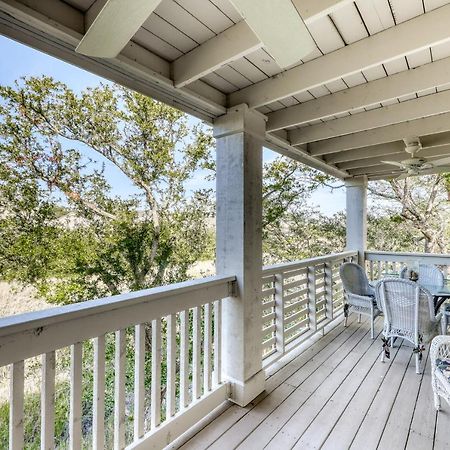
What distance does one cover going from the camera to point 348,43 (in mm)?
1680

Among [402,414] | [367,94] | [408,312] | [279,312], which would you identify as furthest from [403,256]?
[367,94]

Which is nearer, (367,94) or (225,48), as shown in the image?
(225,48)

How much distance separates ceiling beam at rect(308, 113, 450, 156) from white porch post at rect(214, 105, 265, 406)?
133cm

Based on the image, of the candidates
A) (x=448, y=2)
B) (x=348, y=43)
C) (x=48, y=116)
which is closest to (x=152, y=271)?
(x=48, y=116)

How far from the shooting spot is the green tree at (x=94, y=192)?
4945mm

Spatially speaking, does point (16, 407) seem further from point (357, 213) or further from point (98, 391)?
point (357, 213)

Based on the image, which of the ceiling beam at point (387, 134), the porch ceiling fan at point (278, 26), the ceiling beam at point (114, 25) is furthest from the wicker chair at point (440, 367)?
the ceiling beam at point (114, 25)

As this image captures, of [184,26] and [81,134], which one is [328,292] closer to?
[184,26]

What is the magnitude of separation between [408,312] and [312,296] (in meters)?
1.08

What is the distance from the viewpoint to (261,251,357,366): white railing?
9.87 ft

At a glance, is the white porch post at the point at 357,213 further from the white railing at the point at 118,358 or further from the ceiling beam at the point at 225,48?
the ceiling beam at the point at 225,48

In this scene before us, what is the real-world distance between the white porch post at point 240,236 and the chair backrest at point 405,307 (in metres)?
1.46

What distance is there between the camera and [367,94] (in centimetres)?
213

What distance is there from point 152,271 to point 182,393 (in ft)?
15.5
